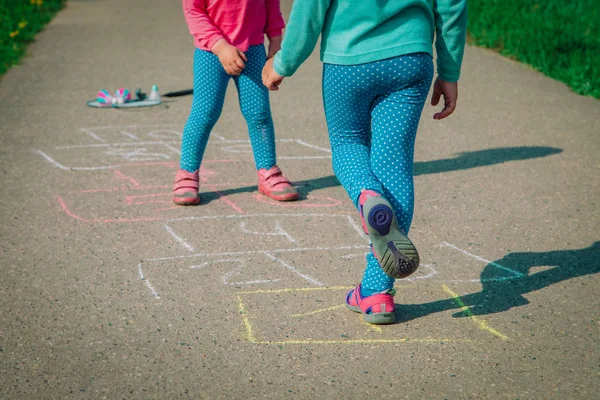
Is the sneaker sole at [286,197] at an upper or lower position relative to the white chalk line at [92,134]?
upper

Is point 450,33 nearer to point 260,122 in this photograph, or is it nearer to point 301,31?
point 301,31

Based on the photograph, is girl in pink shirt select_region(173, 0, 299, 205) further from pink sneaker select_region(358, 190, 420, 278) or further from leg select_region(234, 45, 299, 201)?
pink sneaker select_region(358, 190, 420, 278)

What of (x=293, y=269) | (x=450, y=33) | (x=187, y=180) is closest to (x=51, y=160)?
(x=187, y=180)

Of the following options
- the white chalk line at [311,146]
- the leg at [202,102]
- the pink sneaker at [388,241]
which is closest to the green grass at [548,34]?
the white chalk line at [311,146]

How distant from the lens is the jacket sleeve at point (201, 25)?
478 centimetres

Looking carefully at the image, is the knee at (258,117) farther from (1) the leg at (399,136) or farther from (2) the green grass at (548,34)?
(2) the green grass at (548,34)

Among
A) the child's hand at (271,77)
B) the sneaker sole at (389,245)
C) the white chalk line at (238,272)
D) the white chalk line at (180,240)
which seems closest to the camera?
the sneaker sole at (389,245)

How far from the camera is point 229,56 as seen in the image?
4711 mm

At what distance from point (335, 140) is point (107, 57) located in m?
7.36

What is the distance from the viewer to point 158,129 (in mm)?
6812

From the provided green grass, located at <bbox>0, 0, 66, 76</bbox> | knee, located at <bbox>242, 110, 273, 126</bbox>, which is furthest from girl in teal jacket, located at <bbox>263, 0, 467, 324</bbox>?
green grass, located at <bbox>0, 0, 66, 76</bbox>

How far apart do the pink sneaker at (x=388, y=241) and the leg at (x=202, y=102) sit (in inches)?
82.0

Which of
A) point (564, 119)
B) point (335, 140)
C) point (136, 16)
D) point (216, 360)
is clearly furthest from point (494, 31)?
point (216, 360)

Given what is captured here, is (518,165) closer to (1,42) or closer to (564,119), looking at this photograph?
(564,119)
